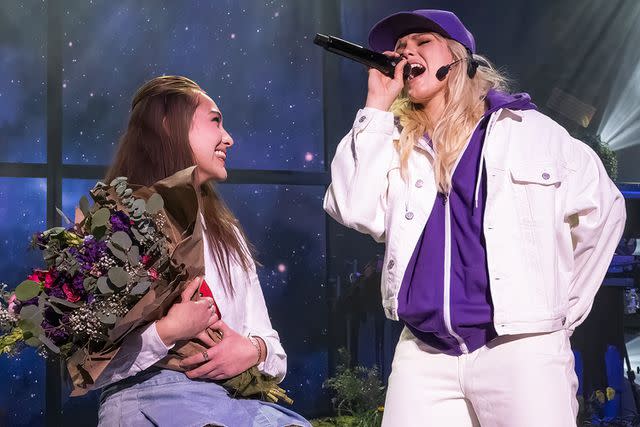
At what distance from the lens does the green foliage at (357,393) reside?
4.91m

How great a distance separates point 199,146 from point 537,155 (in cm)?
94

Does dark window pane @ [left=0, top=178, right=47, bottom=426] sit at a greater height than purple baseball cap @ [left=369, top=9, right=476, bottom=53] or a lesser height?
lesser

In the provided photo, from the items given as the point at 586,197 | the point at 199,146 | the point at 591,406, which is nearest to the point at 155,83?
the point at 199,146

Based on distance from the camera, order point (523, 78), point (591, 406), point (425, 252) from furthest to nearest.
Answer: point (523, 78) < point (591, 406) < point (425, 252)

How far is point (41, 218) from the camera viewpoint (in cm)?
459

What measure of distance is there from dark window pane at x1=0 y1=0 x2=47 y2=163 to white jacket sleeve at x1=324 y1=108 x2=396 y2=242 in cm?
263

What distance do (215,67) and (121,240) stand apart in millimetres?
3431

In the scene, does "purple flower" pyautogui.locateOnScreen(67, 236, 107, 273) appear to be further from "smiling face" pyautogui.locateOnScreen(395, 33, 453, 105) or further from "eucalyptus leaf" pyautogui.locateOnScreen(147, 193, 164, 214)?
"smiling face" pyautogui.locateOnScreen(395, 33, 453, 105)

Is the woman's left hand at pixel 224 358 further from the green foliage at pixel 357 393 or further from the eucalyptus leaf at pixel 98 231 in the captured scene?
the green foliage at pixel 357 393

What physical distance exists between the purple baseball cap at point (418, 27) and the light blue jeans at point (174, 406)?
1272mm

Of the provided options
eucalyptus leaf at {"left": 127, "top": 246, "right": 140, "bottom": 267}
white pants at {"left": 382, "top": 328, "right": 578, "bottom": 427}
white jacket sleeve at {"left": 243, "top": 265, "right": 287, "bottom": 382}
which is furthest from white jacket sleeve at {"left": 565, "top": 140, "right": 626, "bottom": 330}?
eucalyptus leaf at {"left": 127, "top": 246, "right": 140, "bottom": 267}

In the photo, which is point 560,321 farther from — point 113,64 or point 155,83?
point 113,64

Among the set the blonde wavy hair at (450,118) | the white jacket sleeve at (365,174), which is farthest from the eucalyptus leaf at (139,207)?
the blonde wavy hair at (450,118)

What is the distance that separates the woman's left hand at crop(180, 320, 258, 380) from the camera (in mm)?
1962
